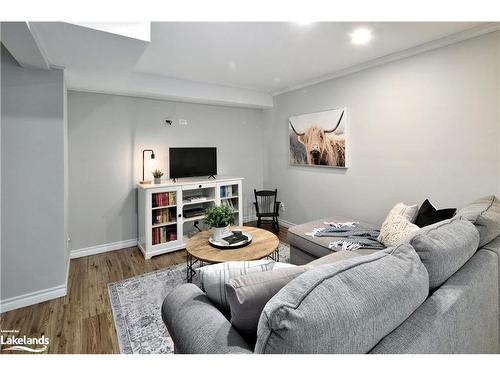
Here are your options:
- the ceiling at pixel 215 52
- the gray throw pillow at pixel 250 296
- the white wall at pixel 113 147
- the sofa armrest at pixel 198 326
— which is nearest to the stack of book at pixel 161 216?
the white wall at pixel 113 147

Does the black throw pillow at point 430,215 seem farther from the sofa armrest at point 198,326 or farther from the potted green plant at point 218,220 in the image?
the sofa armrest at point 198,326

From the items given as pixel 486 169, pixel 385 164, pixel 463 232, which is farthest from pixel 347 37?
pixel 463 232

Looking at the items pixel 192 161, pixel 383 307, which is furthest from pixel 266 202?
pixel 383 307

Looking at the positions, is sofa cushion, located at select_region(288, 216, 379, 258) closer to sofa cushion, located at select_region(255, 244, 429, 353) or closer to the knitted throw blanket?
the knitted throw blanket

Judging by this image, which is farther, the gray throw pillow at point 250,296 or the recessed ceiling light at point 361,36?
the recessed ceiling light at point 361,36

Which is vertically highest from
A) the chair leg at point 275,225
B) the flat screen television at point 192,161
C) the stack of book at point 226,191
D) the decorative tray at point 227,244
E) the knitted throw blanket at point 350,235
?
the flat screen television at point 192,161

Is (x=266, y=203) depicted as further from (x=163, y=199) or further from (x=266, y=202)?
(x=163, y=199)

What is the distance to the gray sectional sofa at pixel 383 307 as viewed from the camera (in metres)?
0.71

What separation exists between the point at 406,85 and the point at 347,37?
90 cm

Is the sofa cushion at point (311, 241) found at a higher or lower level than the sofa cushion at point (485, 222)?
lower

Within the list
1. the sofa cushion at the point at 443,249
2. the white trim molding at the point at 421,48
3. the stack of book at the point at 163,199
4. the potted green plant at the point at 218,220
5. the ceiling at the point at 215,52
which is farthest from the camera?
the stack of book at the point at 163,199

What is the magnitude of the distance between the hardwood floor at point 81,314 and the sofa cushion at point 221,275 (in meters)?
1.14

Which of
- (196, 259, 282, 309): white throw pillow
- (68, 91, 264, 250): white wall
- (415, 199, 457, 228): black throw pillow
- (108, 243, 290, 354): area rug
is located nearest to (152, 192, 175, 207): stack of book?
(68, 91, 264, 250): white wall

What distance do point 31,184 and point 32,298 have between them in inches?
40.4
